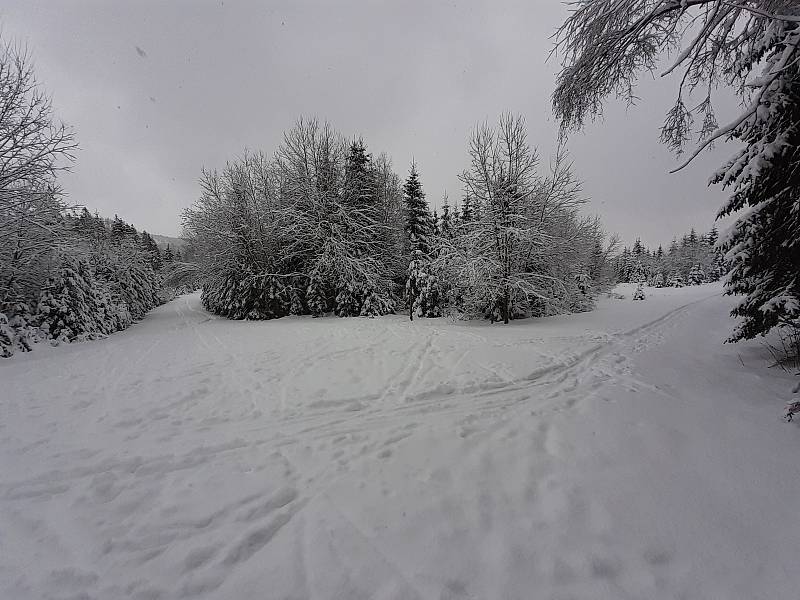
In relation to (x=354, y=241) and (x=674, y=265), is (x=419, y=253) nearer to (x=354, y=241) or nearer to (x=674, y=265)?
(x=354, y=241)

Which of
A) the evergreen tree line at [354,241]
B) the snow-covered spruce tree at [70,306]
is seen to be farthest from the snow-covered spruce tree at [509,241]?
the snow-covered spruce tree at [70,306]

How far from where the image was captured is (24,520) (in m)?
2.31

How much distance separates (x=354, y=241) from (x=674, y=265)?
71919mm

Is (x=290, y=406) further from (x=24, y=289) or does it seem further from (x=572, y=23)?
(x=24, y=289)

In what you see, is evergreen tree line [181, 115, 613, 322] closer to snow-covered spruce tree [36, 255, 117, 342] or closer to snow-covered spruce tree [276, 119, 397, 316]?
snow-covered spruce tree [276, 119, 397, 316]

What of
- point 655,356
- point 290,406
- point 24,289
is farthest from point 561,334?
point 24,289

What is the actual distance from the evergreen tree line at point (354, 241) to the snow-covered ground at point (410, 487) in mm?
9075

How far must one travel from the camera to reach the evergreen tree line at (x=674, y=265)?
50.4 meters

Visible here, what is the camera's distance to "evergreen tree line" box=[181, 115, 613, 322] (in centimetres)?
1319

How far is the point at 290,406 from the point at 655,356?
7159mm

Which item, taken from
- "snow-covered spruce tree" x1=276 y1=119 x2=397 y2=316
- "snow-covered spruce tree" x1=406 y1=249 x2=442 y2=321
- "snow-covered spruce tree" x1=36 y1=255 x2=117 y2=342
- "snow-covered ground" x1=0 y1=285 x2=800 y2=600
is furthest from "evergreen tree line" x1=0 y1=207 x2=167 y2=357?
"snow-covered spruce tree" x1=406 y1=249 x2=442 y2=321

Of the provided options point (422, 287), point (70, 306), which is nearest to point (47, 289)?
point (70, 306)

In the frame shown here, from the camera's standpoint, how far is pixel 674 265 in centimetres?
6000

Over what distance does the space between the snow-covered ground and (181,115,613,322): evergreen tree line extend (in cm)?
908
